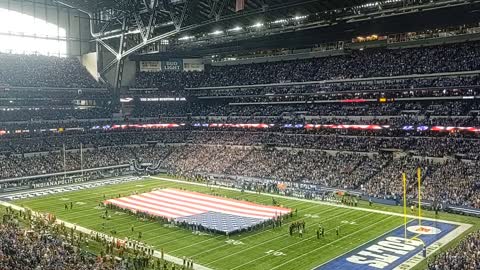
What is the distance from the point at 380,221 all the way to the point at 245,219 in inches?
454

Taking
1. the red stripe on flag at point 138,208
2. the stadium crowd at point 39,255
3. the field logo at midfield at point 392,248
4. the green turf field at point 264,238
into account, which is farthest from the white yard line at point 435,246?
the red stripe on flag at point 138,208

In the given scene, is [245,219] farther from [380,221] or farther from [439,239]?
[439,239]

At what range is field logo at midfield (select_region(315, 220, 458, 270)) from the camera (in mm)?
28672

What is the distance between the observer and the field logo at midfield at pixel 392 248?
2867 cm

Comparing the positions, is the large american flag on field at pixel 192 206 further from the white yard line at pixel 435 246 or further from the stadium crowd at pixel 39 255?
the stadium crowd at pixel 39 255

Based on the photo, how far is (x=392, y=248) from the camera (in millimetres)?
31703

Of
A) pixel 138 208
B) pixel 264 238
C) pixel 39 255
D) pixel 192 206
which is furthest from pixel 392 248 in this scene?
pixel 138 208

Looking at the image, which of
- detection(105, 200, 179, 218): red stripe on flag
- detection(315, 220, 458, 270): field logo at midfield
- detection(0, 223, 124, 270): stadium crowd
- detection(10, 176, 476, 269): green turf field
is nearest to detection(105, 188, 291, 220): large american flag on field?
detection(105, 200, 179, 218): red stripe on flag

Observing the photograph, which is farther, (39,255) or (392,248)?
(392,248)

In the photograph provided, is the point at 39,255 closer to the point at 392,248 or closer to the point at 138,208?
the point at 138,208

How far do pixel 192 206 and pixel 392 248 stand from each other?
66.6 feet

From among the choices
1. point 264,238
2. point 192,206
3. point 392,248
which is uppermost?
point 192,206

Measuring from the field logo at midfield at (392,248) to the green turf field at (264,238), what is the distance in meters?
0.85

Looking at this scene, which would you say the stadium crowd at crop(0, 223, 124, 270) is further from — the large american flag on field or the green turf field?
the large american flag on field
